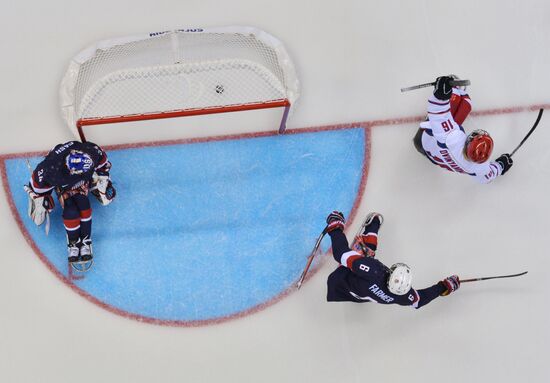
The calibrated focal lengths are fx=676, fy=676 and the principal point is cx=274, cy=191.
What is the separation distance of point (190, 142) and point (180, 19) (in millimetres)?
1083

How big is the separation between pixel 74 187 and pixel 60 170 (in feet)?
0.69

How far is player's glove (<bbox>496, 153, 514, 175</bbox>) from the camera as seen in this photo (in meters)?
5.57

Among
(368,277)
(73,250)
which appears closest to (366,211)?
(368,277)

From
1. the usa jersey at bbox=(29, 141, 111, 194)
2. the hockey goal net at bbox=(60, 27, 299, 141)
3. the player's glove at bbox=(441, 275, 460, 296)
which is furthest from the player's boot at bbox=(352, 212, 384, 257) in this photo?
the usa jersey at bbox=(29, 141, 111, 194)

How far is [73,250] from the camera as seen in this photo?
17.6 ft

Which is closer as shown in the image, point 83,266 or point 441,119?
point 441,119

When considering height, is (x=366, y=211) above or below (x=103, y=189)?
below

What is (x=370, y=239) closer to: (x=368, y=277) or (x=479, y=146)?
(x=368, y=277)

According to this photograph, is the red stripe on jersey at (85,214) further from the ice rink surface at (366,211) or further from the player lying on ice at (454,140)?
the player lying on ice at (454,140)

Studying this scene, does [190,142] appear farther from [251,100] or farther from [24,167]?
[24,167]

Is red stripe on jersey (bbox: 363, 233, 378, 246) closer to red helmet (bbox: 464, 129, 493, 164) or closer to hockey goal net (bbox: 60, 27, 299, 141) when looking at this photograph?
red helmet (bbox: 464, 129, 493, 164)

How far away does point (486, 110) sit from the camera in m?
5.75

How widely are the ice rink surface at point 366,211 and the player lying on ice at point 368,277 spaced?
0.21 meters

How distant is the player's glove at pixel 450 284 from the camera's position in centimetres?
540
